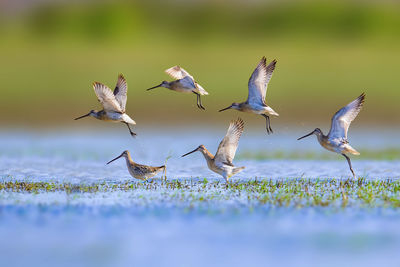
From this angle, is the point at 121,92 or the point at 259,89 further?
the point at 121,92

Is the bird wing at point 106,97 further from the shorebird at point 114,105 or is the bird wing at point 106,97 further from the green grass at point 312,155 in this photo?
the green grass at point 312,155

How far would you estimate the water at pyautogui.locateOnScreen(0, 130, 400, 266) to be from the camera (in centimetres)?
932

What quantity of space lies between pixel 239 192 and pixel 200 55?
20.9 m

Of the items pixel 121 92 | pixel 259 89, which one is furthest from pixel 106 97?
pixel 259 89

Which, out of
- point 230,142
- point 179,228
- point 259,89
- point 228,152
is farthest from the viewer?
point 259,89

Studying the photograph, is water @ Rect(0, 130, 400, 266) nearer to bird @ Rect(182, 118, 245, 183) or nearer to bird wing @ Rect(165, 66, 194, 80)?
bird @ Rect(182, 118, 245, 183)

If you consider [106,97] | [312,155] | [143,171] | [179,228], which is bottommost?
[179,228]

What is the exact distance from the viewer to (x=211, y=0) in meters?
43.9

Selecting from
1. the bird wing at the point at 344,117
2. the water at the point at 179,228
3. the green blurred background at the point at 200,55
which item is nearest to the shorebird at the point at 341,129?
the bird wing at the point at 344,117

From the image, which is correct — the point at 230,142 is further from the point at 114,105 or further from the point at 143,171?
the point at 114,105

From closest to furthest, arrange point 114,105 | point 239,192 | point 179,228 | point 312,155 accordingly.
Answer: point 179,228
point 239,192
point 114,105
point 312,155

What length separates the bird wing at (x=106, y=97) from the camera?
13.8m

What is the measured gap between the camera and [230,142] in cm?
1324

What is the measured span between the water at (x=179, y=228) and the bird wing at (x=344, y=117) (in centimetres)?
117
